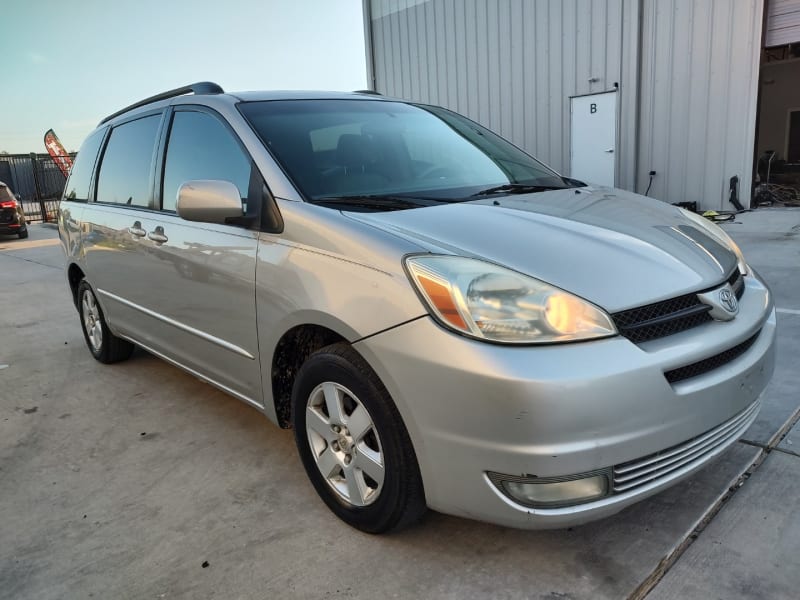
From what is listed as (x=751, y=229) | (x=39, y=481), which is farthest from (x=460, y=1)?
(x=39, y=481)

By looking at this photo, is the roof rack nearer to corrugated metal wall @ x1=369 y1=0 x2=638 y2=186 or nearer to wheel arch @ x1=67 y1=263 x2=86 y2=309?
wheel arch @ x1=67 y1=263 x2=86 y2=309

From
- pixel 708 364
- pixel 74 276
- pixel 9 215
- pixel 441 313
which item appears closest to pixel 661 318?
pixel 708 364

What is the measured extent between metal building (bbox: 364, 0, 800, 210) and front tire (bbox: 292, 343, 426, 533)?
924 cm

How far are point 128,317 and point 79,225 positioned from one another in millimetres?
973

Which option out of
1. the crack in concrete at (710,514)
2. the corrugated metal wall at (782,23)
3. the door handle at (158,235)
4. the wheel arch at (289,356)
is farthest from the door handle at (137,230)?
the corrugated metal wall at (782,23)

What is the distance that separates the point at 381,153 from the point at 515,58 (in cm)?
991

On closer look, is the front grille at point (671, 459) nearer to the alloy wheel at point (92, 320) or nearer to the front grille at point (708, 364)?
the front grille at point (708, 364)

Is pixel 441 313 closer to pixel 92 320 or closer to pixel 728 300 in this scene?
pixel 728 300

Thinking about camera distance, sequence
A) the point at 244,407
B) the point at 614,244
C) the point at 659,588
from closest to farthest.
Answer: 1. the point at 659,588
2. the point at 614,244
3. the point at 244,407

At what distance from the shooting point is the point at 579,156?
36.9 feet

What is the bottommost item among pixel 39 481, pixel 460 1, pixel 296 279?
pixel 39 481

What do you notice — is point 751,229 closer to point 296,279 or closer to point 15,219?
point 296,279

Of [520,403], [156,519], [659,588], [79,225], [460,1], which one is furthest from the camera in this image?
[460,1]

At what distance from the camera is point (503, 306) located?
176 centimetres
